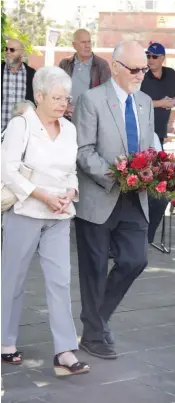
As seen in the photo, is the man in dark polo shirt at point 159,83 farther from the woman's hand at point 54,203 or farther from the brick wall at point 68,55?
the brick wall at point 68,55

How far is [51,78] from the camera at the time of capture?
5.84 metres

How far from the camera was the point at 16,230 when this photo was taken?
5965mm

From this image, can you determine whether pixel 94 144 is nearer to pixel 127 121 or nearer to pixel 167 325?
pixel 127 121

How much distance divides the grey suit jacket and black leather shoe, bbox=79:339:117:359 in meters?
0.79

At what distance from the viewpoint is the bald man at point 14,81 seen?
35.8 feet

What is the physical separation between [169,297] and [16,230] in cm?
287

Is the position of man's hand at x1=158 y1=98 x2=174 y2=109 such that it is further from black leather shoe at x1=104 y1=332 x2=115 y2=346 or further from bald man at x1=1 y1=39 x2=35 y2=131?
black leather shoe at x1=104 y1=332 x2=115 y2=346

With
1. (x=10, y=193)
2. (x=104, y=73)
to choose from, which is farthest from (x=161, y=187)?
(x=104, y=73)

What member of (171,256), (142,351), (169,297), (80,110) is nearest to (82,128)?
(80,110)

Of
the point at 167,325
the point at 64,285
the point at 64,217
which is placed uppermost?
the point at 64,217

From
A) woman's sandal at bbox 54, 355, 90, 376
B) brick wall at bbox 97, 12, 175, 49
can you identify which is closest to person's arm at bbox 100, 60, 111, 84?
woman's sandal at bbox 54, 355, 90, 376

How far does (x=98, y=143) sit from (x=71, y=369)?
1.36 metres

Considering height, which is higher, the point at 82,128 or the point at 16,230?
the point at 82,128

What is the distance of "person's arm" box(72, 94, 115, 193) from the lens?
6.16 m
